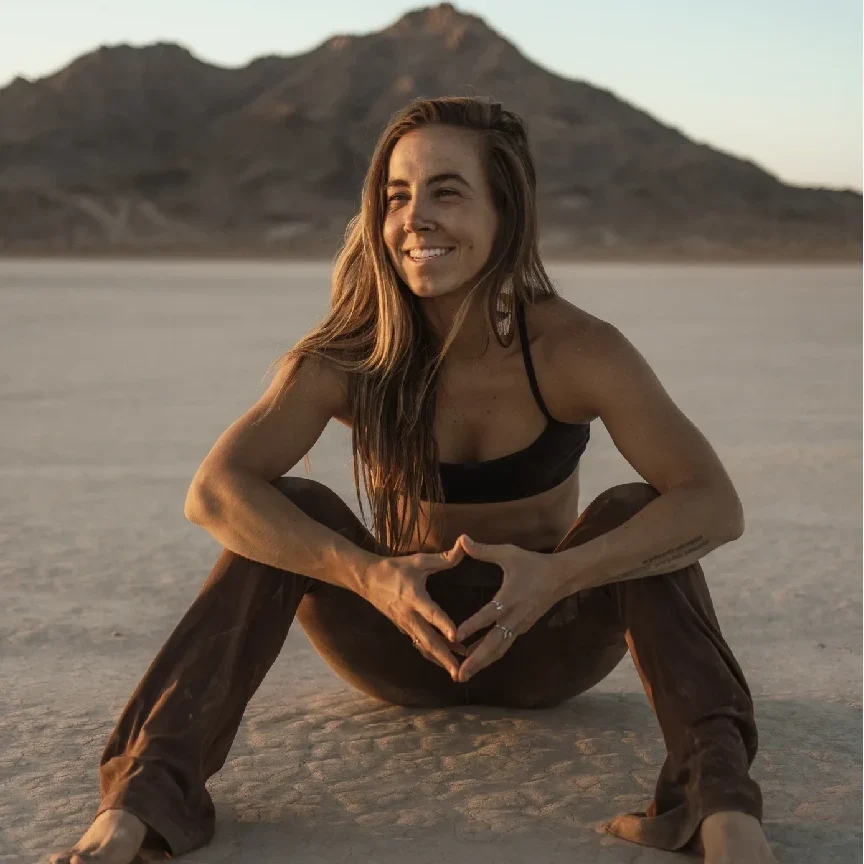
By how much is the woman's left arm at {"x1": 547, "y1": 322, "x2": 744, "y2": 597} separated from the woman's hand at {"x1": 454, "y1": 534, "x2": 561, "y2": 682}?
0.14 ft

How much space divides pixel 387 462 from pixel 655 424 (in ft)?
1.80

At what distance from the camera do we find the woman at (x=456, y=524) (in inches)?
109

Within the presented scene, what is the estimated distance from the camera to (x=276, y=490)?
302cm

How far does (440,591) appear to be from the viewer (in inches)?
124

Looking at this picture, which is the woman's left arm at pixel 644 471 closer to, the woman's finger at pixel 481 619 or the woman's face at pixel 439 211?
the woman's finger at pixel 481 619

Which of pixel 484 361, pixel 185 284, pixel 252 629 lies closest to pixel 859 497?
pixel 484 361

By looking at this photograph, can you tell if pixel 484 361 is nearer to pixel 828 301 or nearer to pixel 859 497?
pixel 859 497

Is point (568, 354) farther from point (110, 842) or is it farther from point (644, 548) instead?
point (110, 842)

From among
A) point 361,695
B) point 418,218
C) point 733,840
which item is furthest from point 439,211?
point 733,840

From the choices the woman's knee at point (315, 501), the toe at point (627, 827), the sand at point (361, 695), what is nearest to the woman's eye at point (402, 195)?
the woman's knee at point (315, 501)

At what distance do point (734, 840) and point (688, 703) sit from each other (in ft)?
0.85

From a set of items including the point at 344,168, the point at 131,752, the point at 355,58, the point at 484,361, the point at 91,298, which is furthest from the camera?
the point at 355,58

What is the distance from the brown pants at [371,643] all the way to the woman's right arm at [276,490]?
5 centimetres

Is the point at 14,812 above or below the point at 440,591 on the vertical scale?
below
